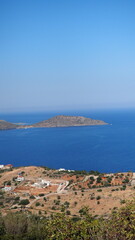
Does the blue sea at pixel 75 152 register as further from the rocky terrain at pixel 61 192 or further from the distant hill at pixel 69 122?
the distant hill at pixel 69 122

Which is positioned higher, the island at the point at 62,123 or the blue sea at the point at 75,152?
the island at the point at 62,123

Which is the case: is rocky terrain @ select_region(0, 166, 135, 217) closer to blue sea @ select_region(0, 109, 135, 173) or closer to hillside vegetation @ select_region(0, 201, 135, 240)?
hillside vegetation @ select_region(0, 201, 135, 240)

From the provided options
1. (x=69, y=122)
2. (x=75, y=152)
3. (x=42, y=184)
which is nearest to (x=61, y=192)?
(x=42, y=184)

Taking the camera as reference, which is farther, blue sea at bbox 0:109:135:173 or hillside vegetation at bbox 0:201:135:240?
blue sea at bbox 0:109:135:173

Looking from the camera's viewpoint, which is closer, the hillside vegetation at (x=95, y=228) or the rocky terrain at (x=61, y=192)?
the hillside vegetation at (x=95, y=228)

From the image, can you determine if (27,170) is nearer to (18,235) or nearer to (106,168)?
(106,168)

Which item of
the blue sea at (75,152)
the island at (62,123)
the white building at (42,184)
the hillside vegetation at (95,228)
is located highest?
the hillside vegetation at (95,228)

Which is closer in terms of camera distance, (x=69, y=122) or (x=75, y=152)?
(x=75, y=152)

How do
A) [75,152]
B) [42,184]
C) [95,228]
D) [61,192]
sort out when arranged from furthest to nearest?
[75,152]
[42,184]
[61,192]
[95,228]

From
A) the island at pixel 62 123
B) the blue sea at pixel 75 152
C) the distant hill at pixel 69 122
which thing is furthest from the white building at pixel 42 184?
the distant hill at pixel 69 122

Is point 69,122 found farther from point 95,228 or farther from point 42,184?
point 95,228

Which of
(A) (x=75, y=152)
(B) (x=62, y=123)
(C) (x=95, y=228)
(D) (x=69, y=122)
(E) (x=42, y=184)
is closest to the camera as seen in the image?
(C) (x=95, y=228)

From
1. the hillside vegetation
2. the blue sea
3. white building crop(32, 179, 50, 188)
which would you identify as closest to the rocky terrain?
white building crop(32, 179, 50, 188)
